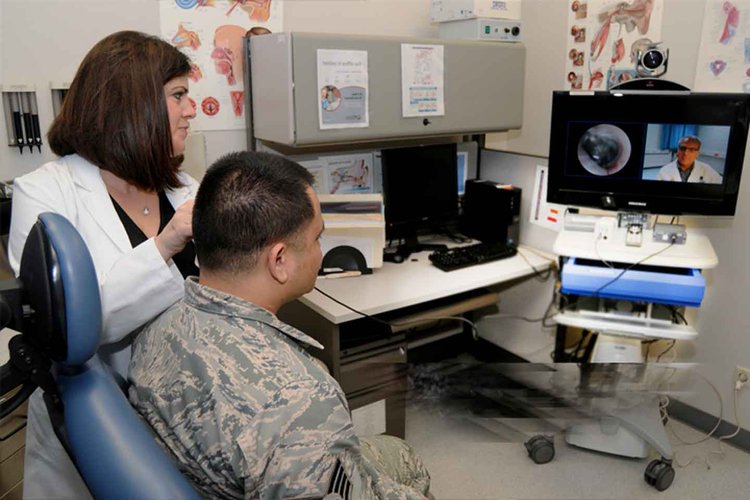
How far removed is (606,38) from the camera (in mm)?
2285

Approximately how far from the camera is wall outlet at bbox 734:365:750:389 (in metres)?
2.18

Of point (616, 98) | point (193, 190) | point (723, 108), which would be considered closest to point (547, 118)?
point (616, 98)

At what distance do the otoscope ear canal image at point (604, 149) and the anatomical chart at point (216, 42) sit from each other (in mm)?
1252

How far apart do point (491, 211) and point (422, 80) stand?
2.29 ft

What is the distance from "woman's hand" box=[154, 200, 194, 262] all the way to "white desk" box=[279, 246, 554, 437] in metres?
0.74

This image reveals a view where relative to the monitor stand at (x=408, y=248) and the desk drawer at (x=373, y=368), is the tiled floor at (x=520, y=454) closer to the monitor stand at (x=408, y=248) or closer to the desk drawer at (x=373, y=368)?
the desk drawer at (x=373, y=368)

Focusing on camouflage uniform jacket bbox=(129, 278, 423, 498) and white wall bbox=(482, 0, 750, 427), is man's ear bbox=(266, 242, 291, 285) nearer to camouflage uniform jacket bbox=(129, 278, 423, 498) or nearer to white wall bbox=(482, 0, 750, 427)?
camouflage uniform jacket bbox=(129, 278, 423, 498)

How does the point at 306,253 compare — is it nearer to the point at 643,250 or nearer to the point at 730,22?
the point at 643,250

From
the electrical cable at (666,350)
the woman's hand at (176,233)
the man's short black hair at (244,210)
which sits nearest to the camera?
the man's short black hair at (244,210)

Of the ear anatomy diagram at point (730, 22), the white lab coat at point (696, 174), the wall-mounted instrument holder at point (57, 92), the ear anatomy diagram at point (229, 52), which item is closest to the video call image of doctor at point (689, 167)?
the white lab coat at point (696, 174)

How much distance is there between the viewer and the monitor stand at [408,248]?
243cm

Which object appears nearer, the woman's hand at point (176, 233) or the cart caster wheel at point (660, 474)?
the woman's hand at point (176, 233)

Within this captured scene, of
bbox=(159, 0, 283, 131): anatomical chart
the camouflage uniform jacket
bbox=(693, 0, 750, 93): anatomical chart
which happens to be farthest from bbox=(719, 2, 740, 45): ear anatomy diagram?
the camouflage uniform jacket

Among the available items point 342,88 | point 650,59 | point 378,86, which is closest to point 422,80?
point 378,86
